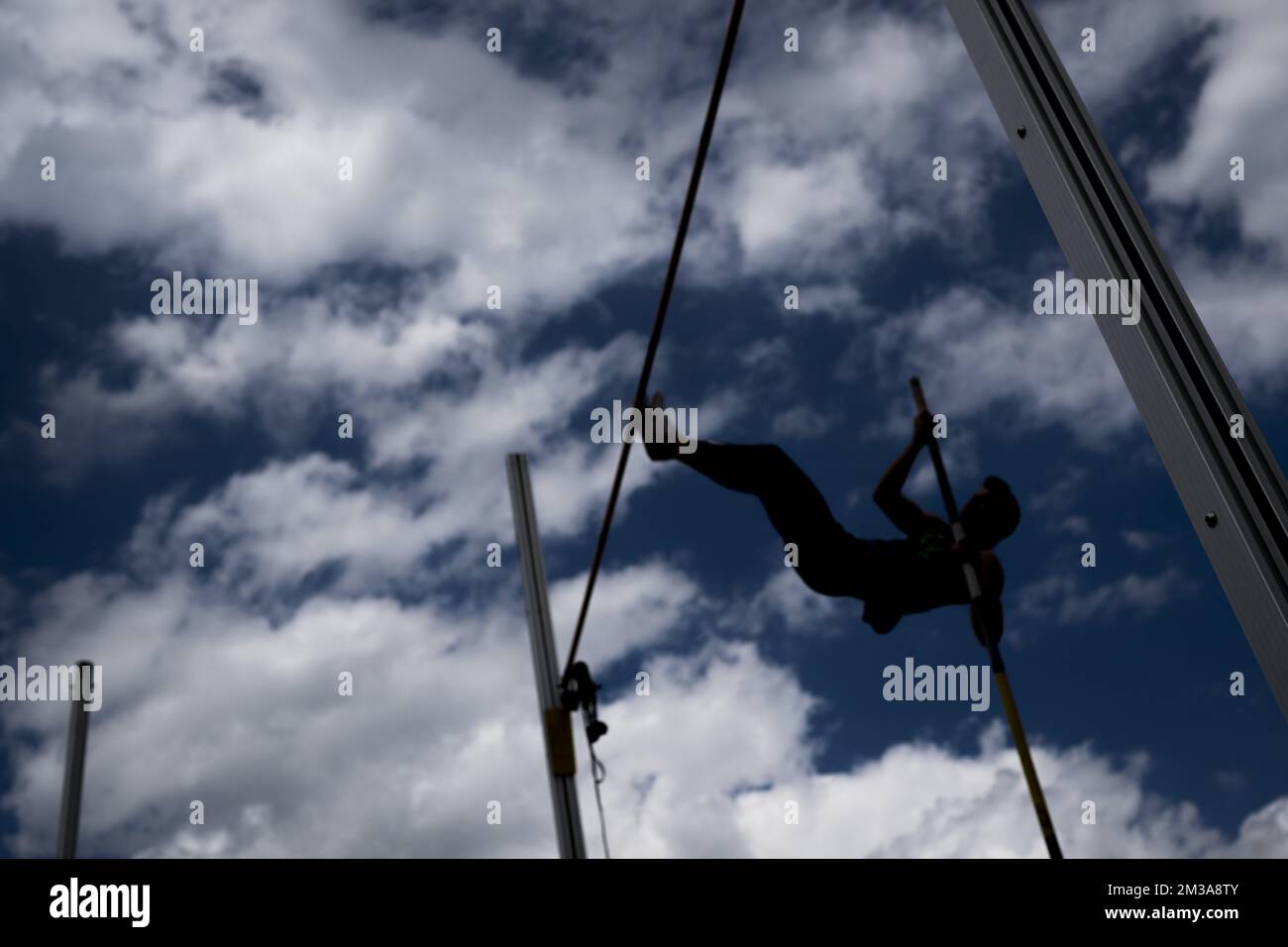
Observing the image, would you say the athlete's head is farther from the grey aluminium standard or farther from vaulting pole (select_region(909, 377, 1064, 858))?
the grey aluminium standard

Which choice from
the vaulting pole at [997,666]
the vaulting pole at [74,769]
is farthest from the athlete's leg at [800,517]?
the vaulting pole at [74,769]

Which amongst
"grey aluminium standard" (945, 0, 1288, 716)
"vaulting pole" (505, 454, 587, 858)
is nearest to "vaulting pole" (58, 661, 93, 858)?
"vaulting pole" (505, 454, 587, 858)

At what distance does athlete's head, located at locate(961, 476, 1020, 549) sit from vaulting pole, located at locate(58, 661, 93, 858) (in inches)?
270

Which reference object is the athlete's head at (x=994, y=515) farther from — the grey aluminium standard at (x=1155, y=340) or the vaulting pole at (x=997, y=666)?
the grey aluminium standard at (x=1155, y=340)

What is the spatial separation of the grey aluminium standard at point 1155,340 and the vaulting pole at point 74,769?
8276 mm

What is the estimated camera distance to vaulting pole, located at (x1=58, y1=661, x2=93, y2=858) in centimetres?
795

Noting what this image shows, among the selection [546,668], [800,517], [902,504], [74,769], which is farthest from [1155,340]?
[74,769]

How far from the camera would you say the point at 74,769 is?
8.17 metres

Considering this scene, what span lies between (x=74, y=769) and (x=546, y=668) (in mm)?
4777

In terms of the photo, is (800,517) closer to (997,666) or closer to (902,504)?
(902,504)

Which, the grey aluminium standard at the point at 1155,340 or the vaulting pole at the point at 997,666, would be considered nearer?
the grey aluminium standard at the point at 1155,340

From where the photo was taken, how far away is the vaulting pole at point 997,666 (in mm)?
3906
